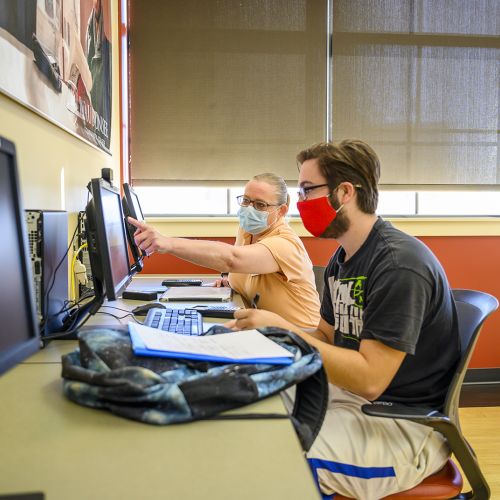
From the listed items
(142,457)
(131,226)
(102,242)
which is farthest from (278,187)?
(142,457)

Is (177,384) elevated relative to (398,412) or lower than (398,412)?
elevated

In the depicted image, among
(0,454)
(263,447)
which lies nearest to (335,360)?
(263,447)

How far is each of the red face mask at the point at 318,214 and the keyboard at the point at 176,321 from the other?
43 cm

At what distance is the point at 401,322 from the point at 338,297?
12.7 inches

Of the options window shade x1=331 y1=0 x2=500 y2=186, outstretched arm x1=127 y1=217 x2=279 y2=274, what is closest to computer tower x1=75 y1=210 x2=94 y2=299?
outstretched arm x1=127 y1=217 x2=279 y2=274

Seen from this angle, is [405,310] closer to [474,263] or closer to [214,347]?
[214,347]

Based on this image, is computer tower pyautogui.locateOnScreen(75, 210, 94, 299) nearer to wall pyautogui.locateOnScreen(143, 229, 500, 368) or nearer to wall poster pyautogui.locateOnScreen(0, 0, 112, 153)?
wall poster pyautogui.locateOnScreen(0, 0, 112, 153)

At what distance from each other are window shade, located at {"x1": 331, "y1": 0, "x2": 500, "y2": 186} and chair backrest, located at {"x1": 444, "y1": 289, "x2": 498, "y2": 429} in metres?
2.09

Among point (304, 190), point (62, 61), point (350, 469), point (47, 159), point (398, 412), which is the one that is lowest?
point (350, 469)

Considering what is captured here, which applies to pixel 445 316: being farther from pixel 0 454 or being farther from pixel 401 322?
pixel 0 454

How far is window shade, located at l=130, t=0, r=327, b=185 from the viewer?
3.12m

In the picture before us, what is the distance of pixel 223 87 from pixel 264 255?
167 centimetres

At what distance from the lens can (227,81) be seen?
3.16m

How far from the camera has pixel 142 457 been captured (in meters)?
0.63
